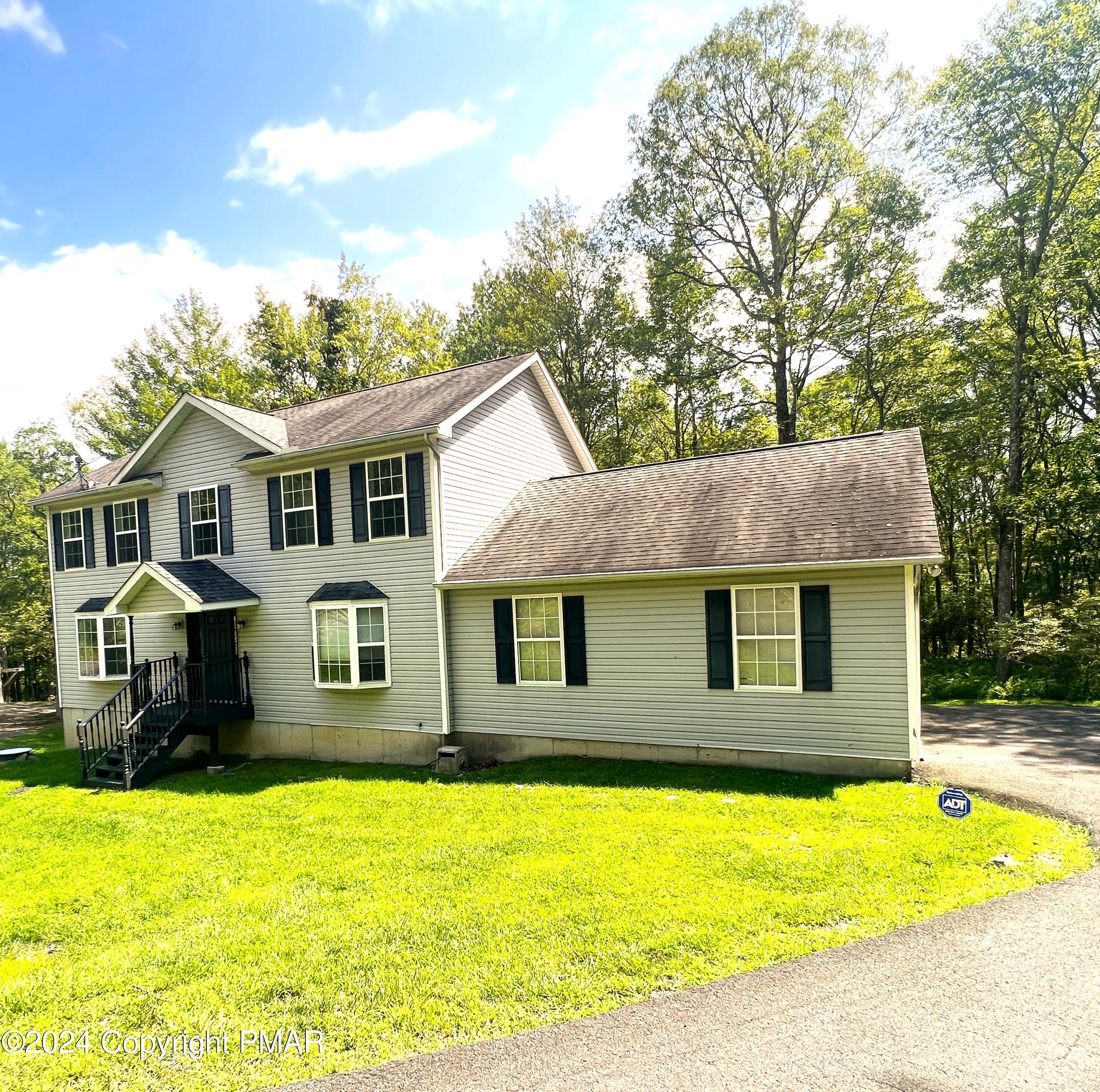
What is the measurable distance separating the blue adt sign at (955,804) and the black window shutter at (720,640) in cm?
431

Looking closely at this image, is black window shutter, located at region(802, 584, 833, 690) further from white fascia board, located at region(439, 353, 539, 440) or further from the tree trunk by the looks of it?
the tree trunk

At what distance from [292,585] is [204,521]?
3112 millimetres

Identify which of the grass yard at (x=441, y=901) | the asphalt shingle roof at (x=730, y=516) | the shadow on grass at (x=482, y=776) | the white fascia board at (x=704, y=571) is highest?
the asphalt shingle roof at (x=730, y=516)

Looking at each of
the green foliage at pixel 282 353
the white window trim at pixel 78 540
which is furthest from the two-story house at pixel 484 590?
the green foliage at pixel 282 353

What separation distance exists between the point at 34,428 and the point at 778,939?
152 ft

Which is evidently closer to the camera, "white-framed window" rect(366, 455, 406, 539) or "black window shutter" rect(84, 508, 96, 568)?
"white-framed window" rect(366, 455, 406, 539)

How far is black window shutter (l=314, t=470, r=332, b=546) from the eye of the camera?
12914mm

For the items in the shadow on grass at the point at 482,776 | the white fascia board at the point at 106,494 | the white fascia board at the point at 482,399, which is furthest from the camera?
the white fascia board at the point at 106,494

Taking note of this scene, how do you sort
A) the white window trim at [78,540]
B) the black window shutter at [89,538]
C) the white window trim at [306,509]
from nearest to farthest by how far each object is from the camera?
the white window trim at [306,509]
the black window shutter at [89,538]
the white window trim at [78,540]

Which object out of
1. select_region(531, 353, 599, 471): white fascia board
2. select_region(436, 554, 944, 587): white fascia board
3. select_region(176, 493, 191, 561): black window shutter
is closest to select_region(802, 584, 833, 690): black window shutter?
select_region(436, 554, 944, 587): white fascia board

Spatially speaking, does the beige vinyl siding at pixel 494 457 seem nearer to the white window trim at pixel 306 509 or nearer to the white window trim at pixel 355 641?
the white window trim at pixel 355 641

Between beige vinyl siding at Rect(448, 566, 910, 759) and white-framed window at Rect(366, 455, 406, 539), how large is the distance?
1.80m

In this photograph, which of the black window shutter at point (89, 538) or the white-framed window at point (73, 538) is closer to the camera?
the black window shutter at point (89, 538)

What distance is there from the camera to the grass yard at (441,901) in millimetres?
4340
